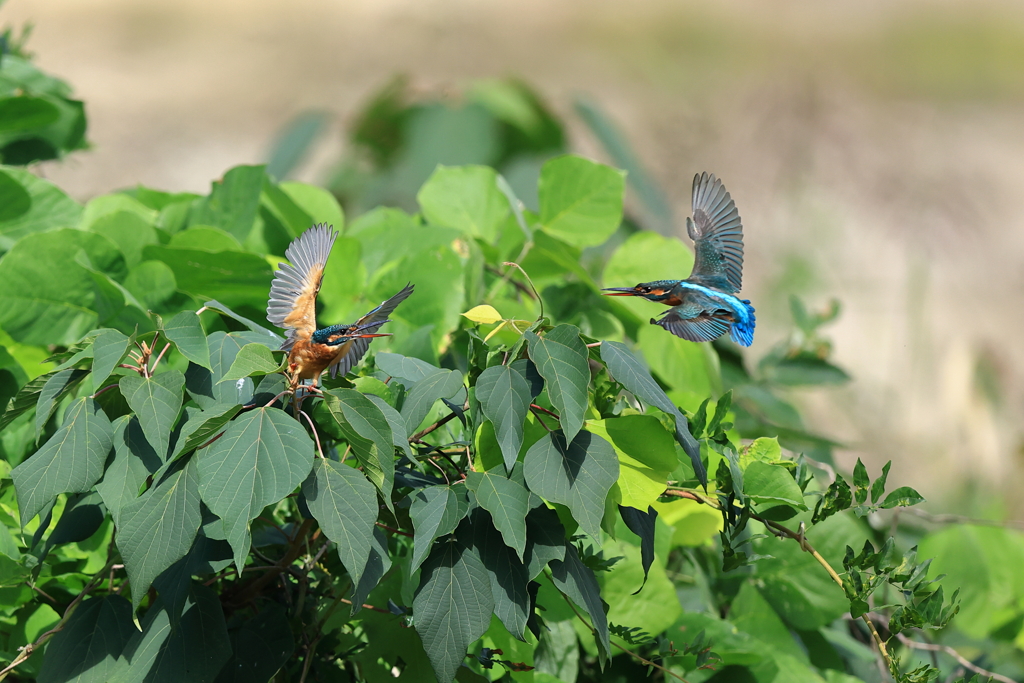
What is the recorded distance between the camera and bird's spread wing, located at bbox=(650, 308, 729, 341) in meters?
0.35

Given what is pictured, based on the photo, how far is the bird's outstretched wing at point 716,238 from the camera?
0.37 m

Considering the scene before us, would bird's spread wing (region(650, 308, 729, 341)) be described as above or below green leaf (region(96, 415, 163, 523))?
above

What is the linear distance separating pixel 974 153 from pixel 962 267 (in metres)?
0.88

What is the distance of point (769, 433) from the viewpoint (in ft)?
2.44

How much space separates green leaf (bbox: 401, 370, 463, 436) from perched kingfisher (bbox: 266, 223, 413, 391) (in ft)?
0.10

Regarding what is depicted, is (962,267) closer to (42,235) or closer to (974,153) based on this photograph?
(974,153)

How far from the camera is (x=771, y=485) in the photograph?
392 mm

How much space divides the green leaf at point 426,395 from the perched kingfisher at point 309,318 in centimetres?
3

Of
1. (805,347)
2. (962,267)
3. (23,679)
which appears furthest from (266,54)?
(23,679)

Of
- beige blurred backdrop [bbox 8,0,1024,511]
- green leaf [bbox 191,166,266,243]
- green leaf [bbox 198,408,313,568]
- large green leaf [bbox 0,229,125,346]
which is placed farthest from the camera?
beige blurred backdrop [bbox 8,0,1024,511]

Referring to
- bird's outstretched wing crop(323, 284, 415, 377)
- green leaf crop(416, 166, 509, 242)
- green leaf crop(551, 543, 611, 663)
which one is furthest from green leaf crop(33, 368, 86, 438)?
green leaf crop(416, 166, 509, 242)

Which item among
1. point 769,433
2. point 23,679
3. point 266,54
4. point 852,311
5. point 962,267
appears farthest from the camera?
point 266,54

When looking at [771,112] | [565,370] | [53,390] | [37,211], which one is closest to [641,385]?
[565,370]

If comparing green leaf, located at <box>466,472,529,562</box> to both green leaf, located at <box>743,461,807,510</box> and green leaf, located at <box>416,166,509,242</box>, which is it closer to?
green leaf, located at <box>743,461,807,510</box>
